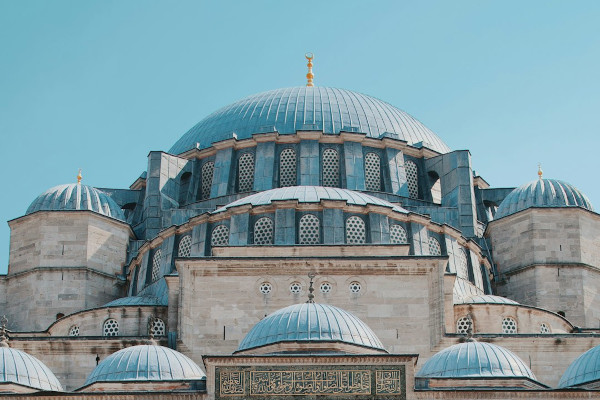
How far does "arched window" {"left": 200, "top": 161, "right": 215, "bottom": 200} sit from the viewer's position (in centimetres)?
5481

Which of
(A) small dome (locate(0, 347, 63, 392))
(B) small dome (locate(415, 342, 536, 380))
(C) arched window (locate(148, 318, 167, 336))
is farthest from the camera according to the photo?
(C) arched window (locate(148, 318, 167, 336))

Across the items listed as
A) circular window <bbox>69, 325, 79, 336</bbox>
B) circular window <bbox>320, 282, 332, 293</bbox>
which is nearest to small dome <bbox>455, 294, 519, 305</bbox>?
circular window <bbox>320, 282, 332, 293</bbox>

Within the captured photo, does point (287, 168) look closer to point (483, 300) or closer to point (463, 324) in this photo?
point (483, 300)

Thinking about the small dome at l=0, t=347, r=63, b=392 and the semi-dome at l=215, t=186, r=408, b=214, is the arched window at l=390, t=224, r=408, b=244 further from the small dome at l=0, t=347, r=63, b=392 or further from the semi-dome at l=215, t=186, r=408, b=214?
the small dome at l=0, t=347, r=63, b=392

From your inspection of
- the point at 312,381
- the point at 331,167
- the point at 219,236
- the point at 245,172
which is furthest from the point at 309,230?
the point at 312,381

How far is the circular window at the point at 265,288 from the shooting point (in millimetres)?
42750

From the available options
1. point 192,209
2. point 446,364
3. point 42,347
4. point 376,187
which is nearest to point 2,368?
point 42,347

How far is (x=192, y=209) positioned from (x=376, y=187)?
6.25 metres

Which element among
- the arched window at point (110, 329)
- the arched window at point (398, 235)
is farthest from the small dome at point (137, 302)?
the arched window at point (398, 235)

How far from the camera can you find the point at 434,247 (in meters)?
48.5

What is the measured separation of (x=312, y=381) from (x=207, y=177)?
19579 mm

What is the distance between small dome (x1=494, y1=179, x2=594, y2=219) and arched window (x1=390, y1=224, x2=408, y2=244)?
605 cm

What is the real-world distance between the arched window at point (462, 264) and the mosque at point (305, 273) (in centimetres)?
13

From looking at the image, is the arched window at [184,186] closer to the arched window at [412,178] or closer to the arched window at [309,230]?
the arched window at [412,178]
